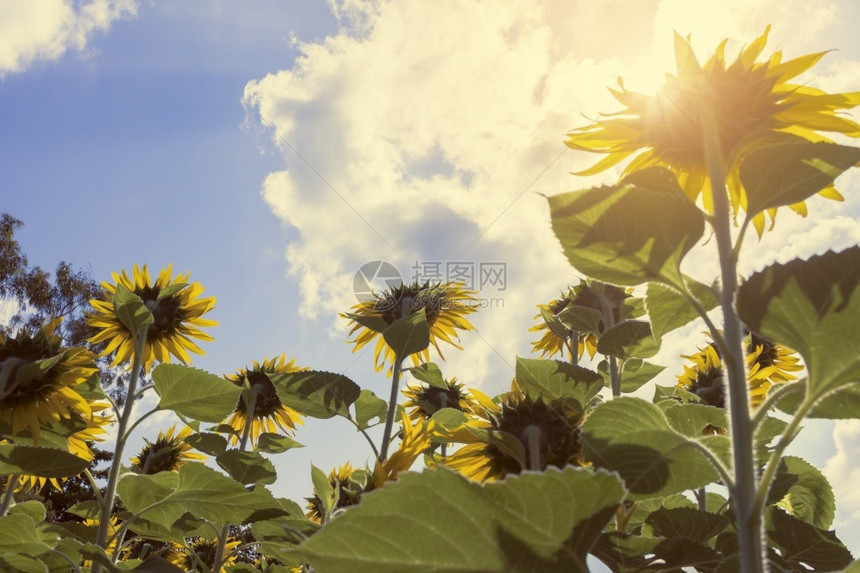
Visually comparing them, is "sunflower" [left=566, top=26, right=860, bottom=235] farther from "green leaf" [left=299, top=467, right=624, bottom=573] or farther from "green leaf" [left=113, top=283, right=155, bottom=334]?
"green leaf" [left=113, top=283, right=155, bottom=334]

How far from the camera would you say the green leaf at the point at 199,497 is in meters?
1.89

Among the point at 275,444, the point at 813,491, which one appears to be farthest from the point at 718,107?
the point at 275,444

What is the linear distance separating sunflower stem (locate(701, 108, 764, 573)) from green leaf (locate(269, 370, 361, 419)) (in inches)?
72.7

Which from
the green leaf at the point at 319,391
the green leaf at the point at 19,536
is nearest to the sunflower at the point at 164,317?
the green leaf at the point at 319,391

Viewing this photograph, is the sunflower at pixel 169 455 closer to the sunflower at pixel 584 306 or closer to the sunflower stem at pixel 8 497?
the sunflower stem at pixel 8 497

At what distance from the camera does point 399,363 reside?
9.59ft

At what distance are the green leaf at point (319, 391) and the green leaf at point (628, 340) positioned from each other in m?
Result: 1.02

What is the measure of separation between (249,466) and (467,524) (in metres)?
2.12

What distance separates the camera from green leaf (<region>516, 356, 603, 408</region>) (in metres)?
1.76

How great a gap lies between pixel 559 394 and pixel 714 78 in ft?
3.01

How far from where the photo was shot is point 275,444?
11.1 ft

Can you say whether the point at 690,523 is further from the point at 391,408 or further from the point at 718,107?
the point at 391,408

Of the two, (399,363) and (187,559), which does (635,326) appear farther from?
(187,559)

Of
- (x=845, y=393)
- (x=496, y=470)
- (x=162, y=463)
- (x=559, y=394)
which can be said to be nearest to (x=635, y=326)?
(x=559, y=394)
